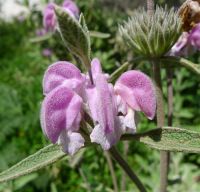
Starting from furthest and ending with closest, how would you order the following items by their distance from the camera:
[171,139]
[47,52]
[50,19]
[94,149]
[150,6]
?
[47,52] < [94,149] < [50,19] < [150,6] < [171,139]

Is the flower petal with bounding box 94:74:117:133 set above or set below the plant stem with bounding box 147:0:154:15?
below

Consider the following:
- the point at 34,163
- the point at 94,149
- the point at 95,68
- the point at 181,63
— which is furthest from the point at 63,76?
the point at 94,149

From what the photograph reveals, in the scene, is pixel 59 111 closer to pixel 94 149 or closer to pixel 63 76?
pixel 63 76

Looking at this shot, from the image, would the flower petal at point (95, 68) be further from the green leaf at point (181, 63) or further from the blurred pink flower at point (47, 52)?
the blurred pink flower at point (47, 52)

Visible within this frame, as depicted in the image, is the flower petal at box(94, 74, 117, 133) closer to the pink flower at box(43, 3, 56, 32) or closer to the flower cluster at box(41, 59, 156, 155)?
the flower cluster at box(41, 59, 156, 155)

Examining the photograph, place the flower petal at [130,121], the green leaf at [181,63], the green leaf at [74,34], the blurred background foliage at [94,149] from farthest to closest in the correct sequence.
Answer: the blurred background foliage at [94,149] < the green leaf at [181,63] < the flower petal at [130,121] < the green leaf at [74,34]

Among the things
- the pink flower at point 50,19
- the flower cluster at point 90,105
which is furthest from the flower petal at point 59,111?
the pink flower at point 50,19

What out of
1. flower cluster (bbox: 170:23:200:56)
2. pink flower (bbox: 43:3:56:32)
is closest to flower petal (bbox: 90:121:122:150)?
flower cluster (bbox: 170:23:200:56)
